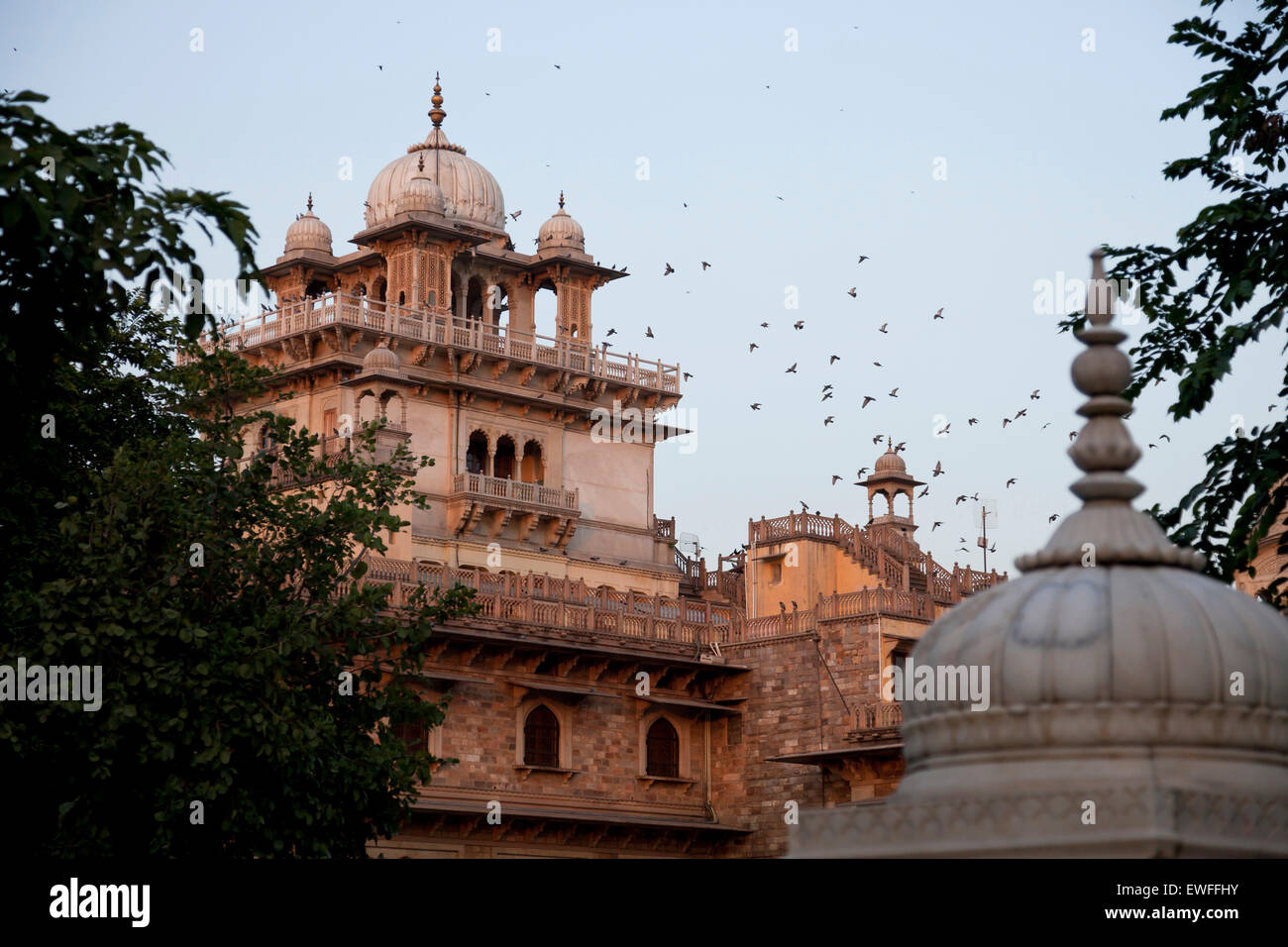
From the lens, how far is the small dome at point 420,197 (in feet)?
188

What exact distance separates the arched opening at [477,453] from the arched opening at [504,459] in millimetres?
468

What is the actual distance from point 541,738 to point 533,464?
14.4 m

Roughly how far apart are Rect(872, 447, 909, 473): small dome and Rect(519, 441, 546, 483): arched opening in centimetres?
999

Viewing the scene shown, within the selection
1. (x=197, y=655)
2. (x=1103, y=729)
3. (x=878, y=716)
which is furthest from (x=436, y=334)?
(x=1103, y=729)

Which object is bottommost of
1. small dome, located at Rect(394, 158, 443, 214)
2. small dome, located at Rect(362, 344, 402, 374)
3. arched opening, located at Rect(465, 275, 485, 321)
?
small dome, located at Rect(362, 344, 402, 374)

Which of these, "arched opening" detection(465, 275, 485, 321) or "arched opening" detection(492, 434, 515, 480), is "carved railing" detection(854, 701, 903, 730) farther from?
"arched opening" detection(465, 275, 485, 321)

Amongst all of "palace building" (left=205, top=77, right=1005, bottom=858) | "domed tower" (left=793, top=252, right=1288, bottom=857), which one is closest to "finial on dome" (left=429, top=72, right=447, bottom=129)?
"palace building" (left=205, top=77, right=1005, bottom=858)

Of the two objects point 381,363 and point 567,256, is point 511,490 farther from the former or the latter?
point 567,256

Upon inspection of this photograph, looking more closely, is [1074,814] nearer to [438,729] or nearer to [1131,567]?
[1131,567]

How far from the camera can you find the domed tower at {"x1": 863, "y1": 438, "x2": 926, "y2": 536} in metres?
55.6

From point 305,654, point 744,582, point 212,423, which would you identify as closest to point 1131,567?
point 305,654

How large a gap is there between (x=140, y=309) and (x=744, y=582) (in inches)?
1012

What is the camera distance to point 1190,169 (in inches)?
731

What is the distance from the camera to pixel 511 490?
54.8m
